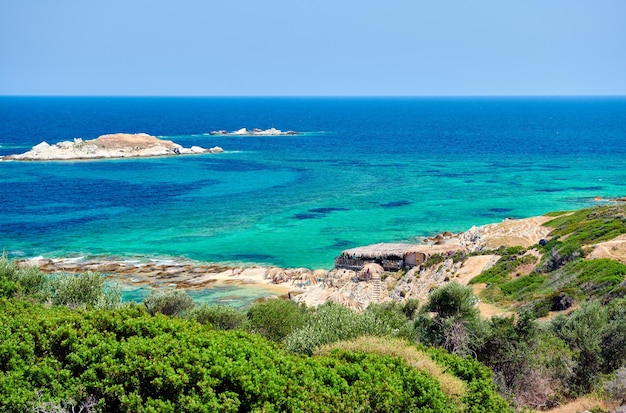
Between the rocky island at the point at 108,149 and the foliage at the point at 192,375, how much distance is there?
111739mm

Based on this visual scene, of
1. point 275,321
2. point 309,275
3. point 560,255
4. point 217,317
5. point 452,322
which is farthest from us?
point 309,275

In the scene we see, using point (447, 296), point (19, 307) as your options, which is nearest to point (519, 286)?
point (447, 296)

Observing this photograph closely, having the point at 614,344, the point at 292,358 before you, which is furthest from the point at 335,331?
the point at 614,344

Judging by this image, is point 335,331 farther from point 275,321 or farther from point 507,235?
→ point 507,235

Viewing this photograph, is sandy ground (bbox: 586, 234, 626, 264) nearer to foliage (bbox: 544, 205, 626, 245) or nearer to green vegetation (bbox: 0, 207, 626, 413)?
foliage (bbox: 544, 205, 626, 245)

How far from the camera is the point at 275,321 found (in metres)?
28.1

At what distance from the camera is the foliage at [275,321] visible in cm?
2736

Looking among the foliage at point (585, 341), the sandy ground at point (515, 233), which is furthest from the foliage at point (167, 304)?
the sandy ground at point (515, 233)

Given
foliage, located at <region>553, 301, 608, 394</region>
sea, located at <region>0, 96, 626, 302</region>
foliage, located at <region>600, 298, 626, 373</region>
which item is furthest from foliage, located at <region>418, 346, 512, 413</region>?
sea, located at <region>0, 96, 626, 302</region>

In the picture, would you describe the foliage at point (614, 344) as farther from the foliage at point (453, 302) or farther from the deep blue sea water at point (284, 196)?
the deep blue sea water at point (284, 196)

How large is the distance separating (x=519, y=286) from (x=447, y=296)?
16.4 meters

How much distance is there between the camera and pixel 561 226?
53.9 meters

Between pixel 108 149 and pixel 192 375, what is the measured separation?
12011 centimetres

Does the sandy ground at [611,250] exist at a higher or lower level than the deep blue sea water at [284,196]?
higher
